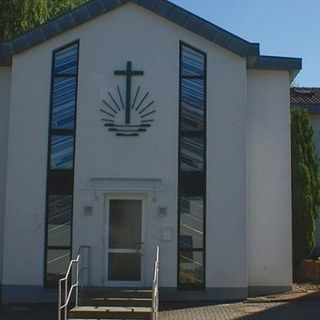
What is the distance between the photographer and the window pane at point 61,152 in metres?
14.3

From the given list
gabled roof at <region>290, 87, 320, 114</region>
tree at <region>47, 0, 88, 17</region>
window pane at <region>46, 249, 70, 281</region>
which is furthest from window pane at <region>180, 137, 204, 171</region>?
tree at <region>47, 0, 88, 17</region>

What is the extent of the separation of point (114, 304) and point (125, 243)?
1.82 m

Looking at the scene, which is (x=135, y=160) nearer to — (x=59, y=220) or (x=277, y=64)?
(x=59, y=220)

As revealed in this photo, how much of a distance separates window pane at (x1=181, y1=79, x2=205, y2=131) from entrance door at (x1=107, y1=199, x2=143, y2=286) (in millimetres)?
2137

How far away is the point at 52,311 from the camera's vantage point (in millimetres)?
13070

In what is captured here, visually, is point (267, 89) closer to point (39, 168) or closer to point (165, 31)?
point (165, 31)

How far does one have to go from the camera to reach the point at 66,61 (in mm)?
14703

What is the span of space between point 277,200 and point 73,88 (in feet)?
18.2

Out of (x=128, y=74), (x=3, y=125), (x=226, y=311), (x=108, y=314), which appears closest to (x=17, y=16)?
(x=3, y=125)

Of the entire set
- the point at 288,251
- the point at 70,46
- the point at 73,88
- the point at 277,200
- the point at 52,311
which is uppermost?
the point at 70,46

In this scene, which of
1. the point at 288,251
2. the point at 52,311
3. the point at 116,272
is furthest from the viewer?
the point at 288,251

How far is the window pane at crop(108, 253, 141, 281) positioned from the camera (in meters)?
14.0

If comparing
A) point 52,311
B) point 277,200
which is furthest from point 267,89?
point 52,311

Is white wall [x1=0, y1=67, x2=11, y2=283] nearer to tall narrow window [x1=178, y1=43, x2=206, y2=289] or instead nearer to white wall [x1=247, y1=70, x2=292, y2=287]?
tall narrow window [x1=178, y1=43, x2=206, y2=289]
